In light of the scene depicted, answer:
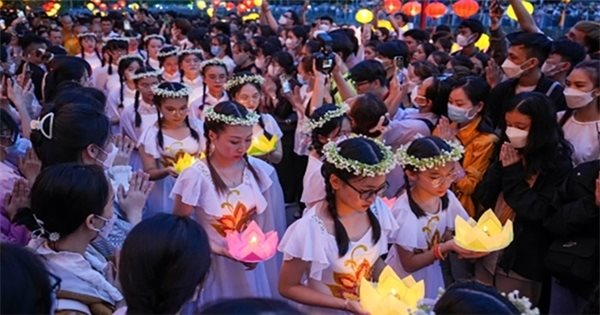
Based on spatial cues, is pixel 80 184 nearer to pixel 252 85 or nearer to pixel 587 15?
pixel 252 85

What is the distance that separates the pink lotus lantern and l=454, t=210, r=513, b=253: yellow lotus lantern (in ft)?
3.05

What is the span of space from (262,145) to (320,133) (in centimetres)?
89

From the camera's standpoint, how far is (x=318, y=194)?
12.4 ft

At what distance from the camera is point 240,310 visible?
1507 mm

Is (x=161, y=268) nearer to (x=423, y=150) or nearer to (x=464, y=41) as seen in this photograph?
(x=423, y=150)

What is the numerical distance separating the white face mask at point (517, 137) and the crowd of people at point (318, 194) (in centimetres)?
1

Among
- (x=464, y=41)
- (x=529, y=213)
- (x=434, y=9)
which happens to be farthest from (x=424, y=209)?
(x=434, y=9)

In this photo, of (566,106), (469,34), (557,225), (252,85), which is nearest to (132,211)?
(557,225)

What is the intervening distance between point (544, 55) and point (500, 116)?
64 centimetres

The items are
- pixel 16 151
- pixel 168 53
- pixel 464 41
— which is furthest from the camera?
pixel 464 41

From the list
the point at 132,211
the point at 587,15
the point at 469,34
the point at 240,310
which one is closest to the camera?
the point at 240,310

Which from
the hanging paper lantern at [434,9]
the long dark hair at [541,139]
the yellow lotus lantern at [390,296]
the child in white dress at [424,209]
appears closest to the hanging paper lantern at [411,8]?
the hanging paper lantern at [434,9]

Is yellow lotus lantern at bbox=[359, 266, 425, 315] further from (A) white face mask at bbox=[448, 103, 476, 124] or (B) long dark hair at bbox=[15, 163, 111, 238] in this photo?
(A) white face mask at bbox=[448, 103, 476, 124]

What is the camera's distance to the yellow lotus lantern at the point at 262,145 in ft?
15.2
